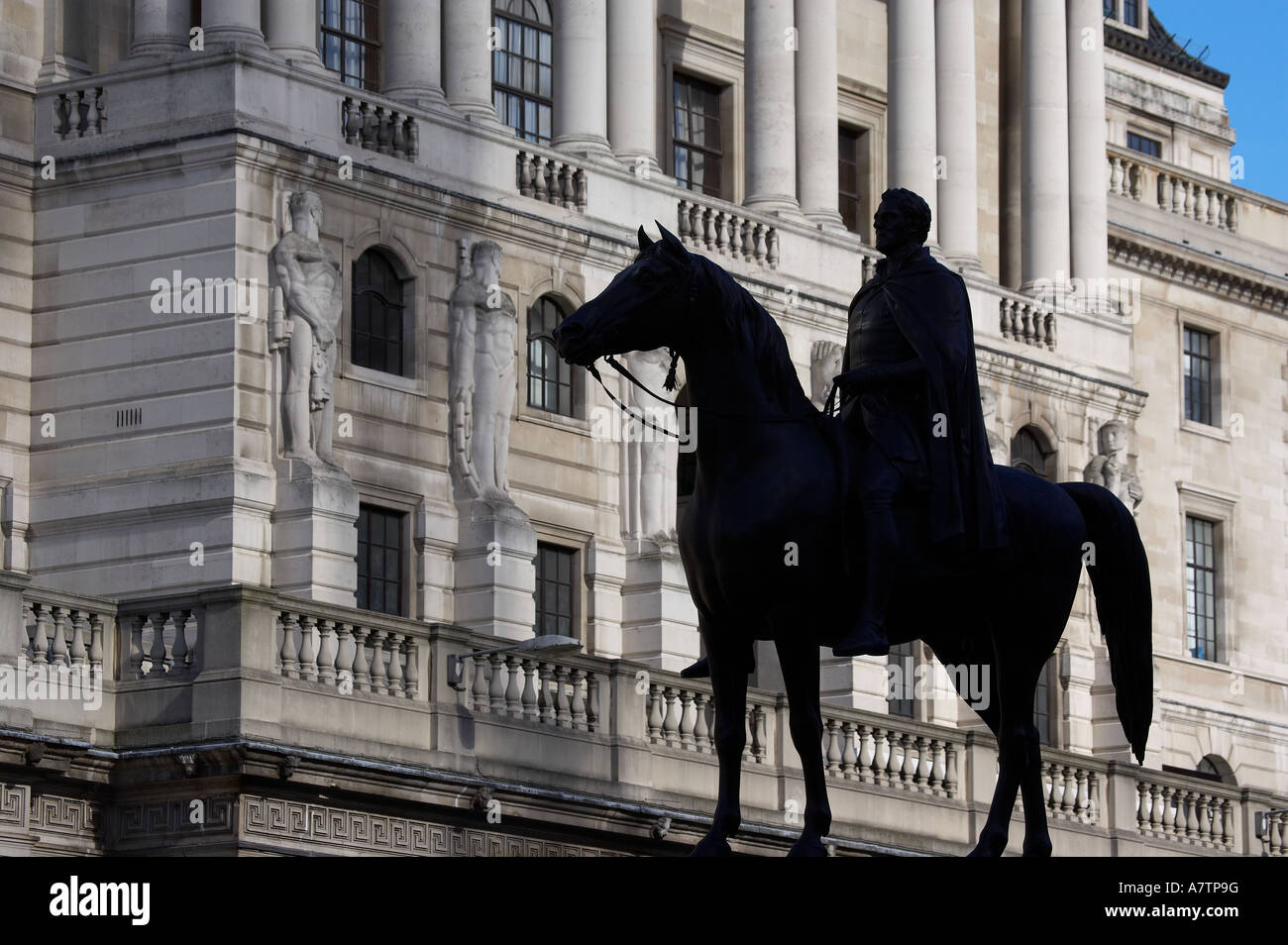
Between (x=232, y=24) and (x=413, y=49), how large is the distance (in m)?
3.58

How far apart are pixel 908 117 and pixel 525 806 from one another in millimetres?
17505

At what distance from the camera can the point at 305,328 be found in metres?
40.5

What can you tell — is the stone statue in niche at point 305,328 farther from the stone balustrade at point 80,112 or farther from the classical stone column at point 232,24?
the stone balustrade at point 80,112

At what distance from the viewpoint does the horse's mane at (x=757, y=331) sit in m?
18.0

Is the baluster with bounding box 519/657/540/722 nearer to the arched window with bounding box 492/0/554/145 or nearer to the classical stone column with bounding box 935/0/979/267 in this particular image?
the arched window with bounding box 492/0/554/145

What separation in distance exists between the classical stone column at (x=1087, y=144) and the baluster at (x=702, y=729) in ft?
53.2

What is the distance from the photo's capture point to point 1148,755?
2152 inches

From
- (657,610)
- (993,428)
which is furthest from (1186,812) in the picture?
(657,610)

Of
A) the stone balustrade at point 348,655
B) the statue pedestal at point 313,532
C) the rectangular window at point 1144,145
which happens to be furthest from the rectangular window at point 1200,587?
the stone balustrade at point 348,655

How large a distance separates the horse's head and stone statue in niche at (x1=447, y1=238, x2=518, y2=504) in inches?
986

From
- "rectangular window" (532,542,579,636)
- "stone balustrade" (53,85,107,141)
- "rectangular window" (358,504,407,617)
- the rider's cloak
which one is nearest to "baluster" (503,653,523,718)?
"rectangular window" (358,504,407,617)

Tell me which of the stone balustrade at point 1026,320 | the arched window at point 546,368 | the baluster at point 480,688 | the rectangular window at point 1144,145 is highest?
the rectangular window at point 1144,145

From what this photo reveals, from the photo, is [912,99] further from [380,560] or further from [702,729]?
[702,729]
